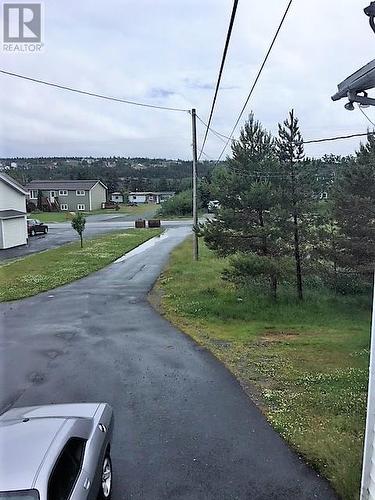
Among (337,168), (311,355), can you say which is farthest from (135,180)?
(311,355)

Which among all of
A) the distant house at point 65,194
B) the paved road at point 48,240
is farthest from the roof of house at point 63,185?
the paved road at point 48,240

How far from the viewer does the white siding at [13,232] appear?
28.1 meters

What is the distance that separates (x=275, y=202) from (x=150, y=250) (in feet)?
49.4

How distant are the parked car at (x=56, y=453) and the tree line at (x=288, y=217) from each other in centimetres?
1032

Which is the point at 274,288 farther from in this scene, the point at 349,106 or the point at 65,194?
the point at 65,194

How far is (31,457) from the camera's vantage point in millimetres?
3303

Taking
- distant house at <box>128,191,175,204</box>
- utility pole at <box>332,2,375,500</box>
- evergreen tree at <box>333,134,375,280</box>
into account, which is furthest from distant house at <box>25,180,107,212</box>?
utility pole at <box>332,2,375,500</box>

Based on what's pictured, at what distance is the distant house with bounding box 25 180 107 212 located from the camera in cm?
6912

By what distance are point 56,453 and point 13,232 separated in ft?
92.3

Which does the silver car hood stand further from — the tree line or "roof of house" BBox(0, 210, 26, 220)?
"roof of house" BBox(0, 210, 26, 220)

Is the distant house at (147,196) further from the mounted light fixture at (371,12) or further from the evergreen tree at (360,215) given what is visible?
the mounted light fixture at (371,12)

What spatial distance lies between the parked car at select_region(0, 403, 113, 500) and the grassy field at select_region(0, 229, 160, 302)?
11866 mm

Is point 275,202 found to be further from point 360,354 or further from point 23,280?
point 23,280

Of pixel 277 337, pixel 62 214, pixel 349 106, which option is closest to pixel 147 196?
pixel 62 214
